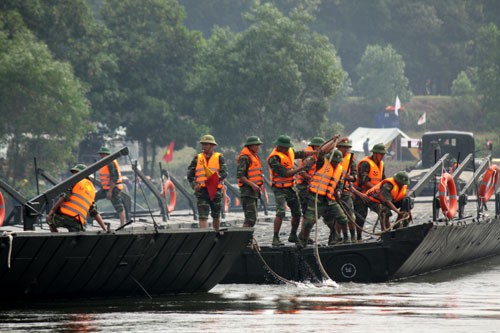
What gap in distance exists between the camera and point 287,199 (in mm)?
23812

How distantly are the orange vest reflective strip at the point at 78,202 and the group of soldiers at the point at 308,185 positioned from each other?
9.25 feet

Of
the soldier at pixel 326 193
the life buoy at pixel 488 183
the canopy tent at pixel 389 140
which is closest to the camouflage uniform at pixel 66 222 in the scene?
the soldier at pixel 326 193

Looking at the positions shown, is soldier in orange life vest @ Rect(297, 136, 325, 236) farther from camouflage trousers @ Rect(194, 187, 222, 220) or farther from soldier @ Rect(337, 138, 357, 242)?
camouflage trousers @ Rect(194, 187, 222, 220)

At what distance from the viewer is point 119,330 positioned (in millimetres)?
17312

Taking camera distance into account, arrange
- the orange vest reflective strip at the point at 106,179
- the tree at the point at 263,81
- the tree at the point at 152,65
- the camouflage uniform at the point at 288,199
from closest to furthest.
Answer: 1. the camouflage uniform at the point at 288,199
2. the orange vest reflective strip at the point at 106,179
3. the tree at the point at 263,81
4. the tree at the point at 152,65

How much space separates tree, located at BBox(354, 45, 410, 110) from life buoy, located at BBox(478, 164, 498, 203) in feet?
Result: 229

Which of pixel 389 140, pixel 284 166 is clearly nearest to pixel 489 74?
pixel 389 140

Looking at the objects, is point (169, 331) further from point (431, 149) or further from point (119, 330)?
point (431, 149)

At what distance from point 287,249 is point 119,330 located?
642 centimetres

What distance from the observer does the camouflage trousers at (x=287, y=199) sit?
2377cm

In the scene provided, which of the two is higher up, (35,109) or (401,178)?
(35,109)

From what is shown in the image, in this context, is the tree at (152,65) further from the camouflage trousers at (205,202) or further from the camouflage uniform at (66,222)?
the camouflage uniform at (66,222)

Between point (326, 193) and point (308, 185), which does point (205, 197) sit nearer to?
point (308, 185)

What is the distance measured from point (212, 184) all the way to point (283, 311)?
517 centimetres
